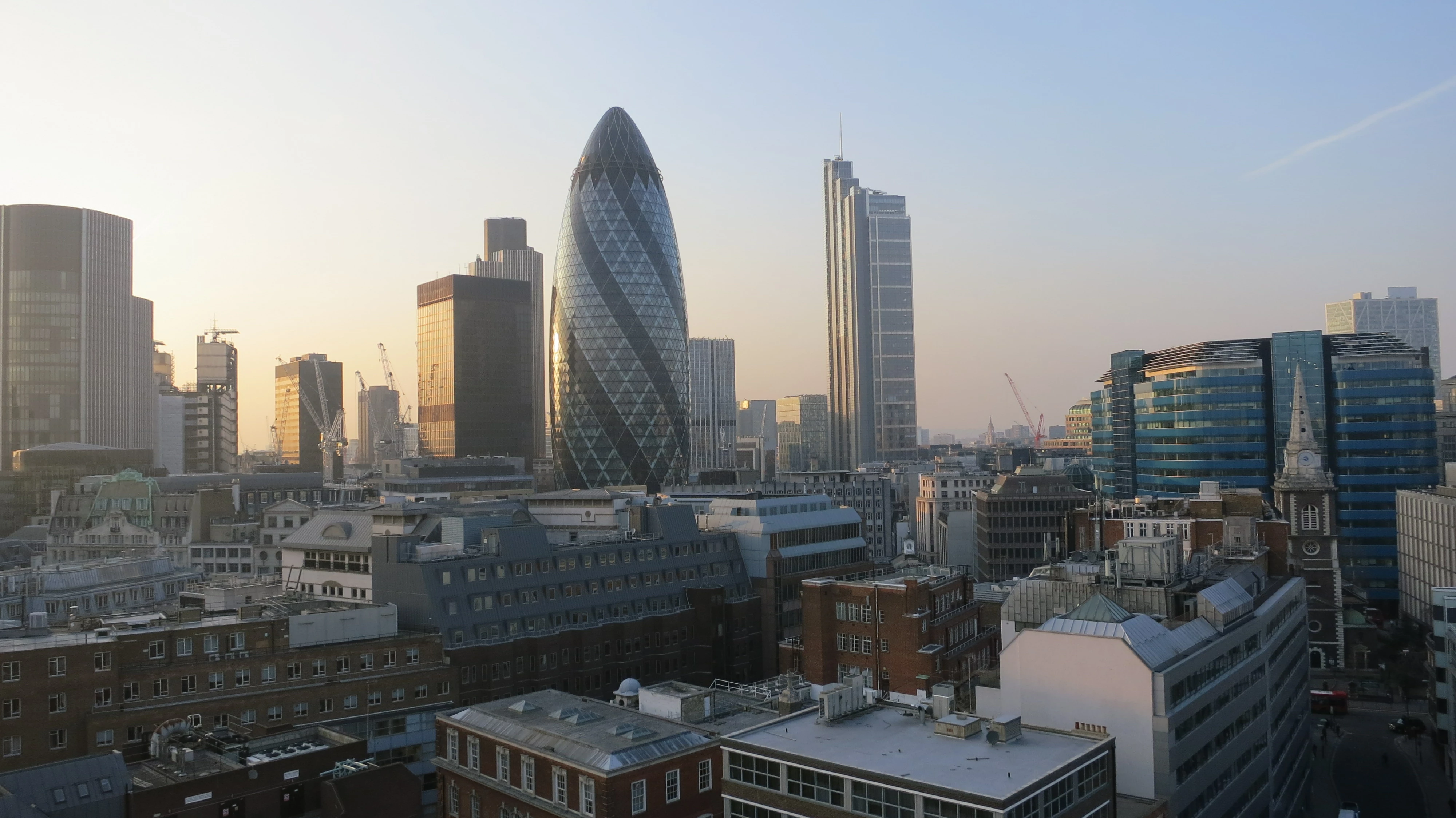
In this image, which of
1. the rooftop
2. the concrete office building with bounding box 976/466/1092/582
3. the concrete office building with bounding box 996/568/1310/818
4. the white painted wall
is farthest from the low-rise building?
the concrete office building with bounding box 976/466/1092/582

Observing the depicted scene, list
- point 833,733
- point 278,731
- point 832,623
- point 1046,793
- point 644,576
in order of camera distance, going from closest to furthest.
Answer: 1. point 1046,793
2. point 833,733
3. point 278,731
4. point 832,623
5. point 644,576

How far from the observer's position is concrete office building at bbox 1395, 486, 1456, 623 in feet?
345

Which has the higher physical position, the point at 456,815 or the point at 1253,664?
the point at 1253,664

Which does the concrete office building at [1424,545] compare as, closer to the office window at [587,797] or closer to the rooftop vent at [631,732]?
the rooftop vent at [631,732]

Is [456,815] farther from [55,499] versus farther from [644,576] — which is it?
[55,499]

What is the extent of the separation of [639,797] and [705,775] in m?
3.88

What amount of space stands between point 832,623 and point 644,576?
69.7 feet

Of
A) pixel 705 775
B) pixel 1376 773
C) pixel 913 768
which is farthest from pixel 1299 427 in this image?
pixel 913 768

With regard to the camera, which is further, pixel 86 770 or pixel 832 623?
pixel 832 623

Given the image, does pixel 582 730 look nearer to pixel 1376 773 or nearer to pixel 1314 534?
pixel 1376 773

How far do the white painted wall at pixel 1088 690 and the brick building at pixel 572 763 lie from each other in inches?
521

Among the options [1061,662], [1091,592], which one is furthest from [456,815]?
[1091,592]

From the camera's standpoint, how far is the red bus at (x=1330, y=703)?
297 feet

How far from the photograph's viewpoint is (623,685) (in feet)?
182
